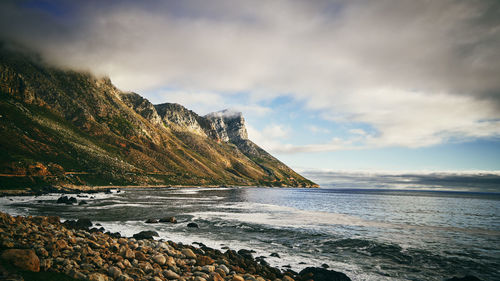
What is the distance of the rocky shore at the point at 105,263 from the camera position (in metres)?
11.8

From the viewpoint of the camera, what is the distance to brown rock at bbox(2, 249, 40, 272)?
453 inches

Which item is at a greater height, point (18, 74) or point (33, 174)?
point (18, 74)

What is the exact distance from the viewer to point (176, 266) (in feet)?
60.9

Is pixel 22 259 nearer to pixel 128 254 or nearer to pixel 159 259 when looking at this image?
pixel 128 254

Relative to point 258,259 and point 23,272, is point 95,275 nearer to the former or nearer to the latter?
point 23,272

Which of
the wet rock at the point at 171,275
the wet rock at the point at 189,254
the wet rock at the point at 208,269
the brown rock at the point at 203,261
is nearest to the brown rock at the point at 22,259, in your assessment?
the wet rock at the point at 171,275

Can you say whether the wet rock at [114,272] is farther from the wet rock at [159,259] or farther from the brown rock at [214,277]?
the brown rock at [214,277]

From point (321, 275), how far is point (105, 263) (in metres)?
16.4

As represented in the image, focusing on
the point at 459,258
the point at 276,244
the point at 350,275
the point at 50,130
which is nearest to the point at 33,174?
the point at 50,130

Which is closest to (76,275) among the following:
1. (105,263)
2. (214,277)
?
(105,263)

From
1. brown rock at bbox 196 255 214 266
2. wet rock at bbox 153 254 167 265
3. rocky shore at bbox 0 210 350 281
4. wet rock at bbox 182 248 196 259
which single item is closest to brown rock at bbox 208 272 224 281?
rocky shore at bbox 0 210 350 281

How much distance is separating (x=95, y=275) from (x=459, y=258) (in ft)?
117

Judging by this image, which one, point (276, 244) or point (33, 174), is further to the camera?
point (33, 174)

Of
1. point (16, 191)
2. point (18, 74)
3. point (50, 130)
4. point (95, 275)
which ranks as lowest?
point (16, 191)
